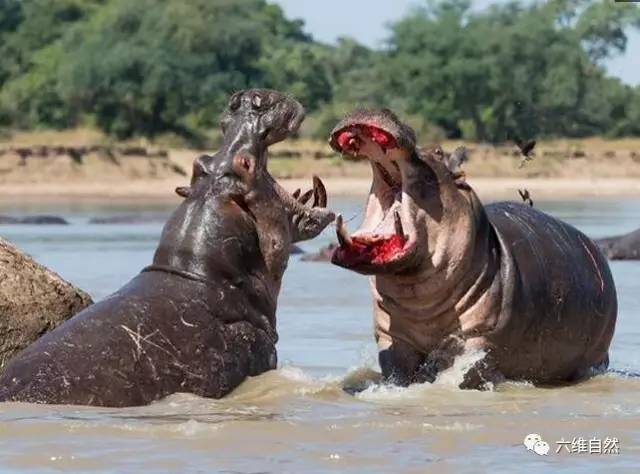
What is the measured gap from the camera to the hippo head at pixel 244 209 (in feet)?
24.5

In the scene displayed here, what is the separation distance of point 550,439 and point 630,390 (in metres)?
1.45

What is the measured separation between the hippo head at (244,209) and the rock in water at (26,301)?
0.68 metres

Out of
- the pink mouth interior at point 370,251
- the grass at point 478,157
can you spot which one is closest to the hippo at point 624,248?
the pink mouth interior at point 370,251

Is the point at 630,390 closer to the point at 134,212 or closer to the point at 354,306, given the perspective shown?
the point at 354,306

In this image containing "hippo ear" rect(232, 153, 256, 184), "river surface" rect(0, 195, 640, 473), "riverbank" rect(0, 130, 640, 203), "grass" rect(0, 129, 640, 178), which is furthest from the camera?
"grass" rect(0, 129, 640, 178)

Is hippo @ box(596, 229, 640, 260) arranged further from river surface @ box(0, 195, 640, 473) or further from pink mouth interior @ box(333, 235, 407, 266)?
pink mouth interior @ box(333, 235, 407, 266)

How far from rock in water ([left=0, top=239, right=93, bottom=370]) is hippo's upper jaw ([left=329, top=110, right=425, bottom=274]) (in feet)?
4.57

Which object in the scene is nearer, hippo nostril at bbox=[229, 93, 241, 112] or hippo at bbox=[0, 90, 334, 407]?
hippo at bbox=[0, 90, 334, 407]

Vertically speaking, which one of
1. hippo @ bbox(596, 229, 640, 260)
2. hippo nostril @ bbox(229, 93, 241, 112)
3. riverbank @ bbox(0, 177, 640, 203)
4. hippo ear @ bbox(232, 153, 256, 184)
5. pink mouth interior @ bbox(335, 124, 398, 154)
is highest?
hippo nostril @ bbox(229, 93, 241, 112)

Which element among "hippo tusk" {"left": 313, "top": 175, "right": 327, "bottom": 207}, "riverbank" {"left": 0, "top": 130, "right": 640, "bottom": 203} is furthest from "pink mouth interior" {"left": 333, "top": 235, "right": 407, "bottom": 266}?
"riverbank" {"left": 0, "top": 130, "right": 640, "bottom": 203}

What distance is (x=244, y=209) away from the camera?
24.9 ft

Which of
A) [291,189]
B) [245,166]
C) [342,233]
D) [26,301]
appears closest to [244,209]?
[245,166]

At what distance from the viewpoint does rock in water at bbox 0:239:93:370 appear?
7.84 meters

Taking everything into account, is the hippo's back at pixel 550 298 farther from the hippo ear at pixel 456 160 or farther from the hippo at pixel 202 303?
the hippo at pixel 202 303
